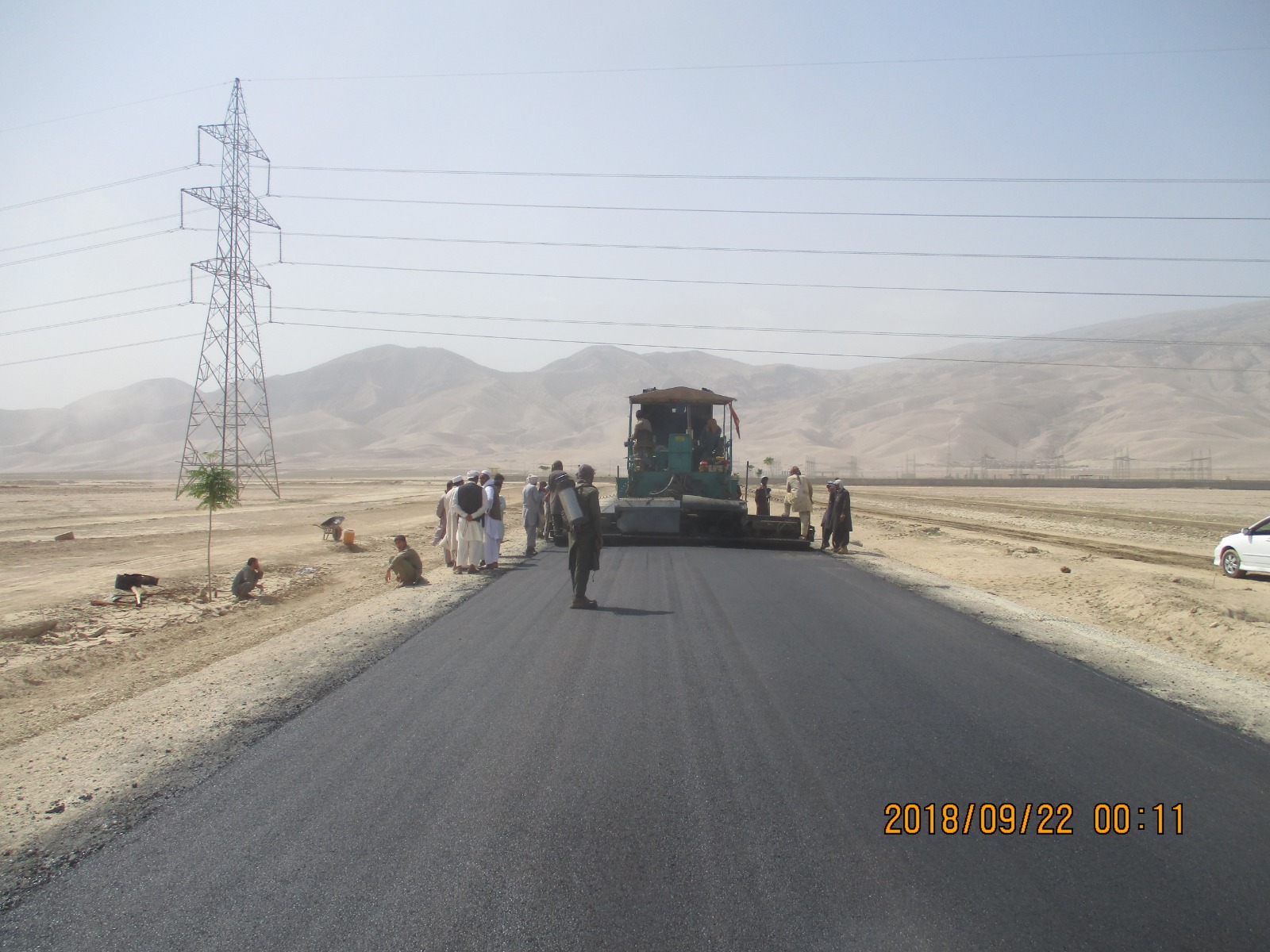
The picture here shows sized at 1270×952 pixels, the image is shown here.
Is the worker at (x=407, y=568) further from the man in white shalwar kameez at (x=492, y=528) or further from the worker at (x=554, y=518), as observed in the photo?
the worker at (x=554, y=518)

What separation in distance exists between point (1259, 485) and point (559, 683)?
67976mm

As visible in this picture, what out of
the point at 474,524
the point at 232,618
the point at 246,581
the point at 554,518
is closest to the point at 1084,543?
the point at 554,518

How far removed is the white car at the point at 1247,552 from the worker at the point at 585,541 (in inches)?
510

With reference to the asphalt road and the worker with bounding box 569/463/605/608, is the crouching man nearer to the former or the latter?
the worker with bounding box 569/463/605/608

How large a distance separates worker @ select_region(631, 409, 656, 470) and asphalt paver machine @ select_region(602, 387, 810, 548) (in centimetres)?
2

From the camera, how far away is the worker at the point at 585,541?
11.1 metres

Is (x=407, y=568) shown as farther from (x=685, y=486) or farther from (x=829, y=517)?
(x=829, y=517)

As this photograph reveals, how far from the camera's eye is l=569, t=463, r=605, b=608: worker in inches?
436

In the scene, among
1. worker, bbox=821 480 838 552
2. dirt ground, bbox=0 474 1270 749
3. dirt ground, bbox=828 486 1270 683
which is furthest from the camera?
worker, bbox=821 480 838 552

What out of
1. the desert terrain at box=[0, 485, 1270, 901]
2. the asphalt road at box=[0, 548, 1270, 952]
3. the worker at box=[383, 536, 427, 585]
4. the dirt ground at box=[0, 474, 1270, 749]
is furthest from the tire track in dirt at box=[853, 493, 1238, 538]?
the asphalt road at box=[0, 548, 1270, 952]

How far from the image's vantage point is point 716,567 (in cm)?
1574

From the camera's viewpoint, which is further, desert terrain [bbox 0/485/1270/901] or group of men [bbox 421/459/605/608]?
group of men [bbox 421/459/605/608]

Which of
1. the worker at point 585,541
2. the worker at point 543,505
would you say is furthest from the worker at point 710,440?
the worker at point 585,541

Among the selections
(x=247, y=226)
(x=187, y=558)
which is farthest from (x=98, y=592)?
(x=247, y=226)
